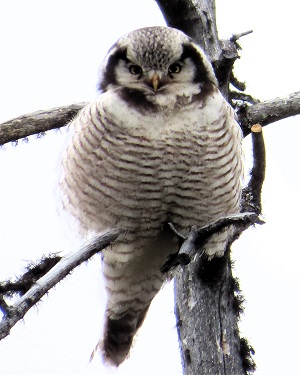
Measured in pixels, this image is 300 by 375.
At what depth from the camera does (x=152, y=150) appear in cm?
323

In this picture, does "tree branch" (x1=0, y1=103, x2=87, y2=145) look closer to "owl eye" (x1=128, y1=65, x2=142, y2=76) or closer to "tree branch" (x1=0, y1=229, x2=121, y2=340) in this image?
"owl eye" (x1=128, y1=65, x2=142, y2=76)

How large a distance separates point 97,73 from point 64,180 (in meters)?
0.48

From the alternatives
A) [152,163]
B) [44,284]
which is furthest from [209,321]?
[44,284]

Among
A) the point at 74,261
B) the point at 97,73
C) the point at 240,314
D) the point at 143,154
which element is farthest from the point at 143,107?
the point at 240,314

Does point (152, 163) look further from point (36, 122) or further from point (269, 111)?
point (269, 111)

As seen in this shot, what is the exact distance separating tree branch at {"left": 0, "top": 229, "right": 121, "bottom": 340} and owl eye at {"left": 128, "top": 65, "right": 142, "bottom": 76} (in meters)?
0.74

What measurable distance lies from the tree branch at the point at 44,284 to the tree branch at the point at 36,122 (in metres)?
0.69

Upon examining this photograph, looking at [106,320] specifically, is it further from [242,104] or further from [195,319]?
[242,104]

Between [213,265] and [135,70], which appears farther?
[213,265]

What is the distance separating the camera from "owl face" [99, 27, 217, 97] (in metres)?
3.34

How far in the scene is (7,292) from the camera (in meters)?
2.44

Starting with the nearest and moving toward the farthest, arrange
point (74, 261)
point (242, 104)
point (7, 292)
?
point (7, 292), point (74, 261), point (242, 104)

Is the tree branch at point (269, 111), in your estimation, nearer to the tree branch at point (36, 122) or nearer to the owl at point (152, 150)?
the owl at point (152, 150)

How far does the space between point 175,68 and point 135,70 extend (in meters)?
0.16
